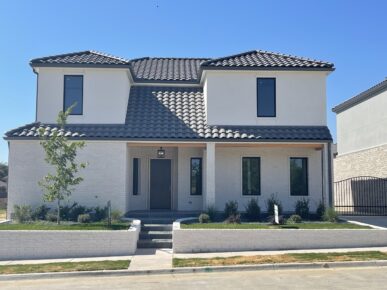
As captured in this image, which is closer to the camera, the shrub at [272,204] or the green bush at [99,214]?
the green bush at [99,214]

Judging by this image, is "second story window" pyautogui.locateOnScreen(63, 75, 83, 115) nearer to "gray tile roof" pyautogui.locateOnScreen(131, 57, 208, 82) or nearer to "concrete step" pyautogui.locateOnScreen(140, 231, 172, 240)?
"gray tile roof" pyautogui.locateOnScreen(131, 57, 208, 82)

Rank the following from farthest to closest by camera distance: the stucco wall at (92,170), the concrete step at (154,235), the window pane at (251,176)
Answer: the window pane at (251,176) → the stucco wall at (92,170) → the concrete step at (154,235)

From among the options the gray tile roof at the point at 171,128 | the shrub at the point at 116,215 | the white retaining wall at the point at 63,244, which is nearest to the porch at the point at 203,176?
the gray tile roof at the point at 171,128

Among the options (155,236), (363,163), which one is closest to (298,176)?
(155,236)

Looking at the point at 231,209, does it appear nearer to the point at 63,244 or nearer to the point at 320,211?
the point at 320,211

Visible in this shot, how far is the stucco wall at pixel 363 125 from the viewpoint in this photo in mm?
24203

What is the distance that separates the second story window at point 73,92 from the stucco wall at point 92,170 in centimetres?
198

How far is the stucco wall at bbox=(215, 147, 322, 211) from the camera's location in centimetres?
1975

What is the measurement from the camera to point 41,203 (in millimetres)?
18125

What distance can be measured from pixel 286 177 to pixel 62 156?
939 centimetres

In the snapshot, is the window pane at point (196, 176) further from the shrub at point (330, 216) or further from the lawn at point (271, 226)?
the shrub at point (330, 216)

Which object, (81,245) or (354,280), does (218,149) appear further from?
(354,280)

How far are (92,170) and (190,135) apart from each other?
409 centimetres

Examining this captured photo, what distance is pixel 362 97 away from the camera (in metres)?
26.3
